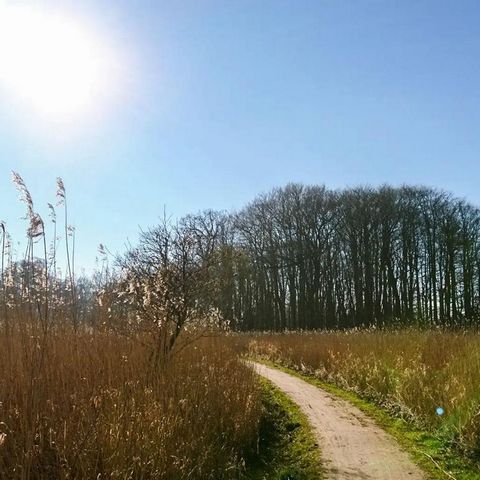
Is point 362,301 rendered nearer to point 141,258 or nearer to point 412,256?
point 412,256

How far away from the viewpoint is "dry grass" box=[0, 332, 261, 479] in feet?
13.0

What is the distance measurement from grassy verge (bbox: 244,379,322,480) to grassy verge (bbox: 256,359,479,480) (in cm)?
110

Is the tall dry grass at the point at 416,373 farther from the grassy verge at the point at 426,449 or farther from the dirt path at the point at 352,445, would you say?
the dirt path at the point at 352,445

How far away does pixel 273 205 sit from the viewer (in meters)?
43.2

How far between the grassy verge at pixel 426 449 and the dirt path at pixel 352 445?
0.13 m

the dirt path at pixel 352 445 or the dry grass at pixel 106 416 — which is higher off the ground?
the dry grass at pixel 106 416

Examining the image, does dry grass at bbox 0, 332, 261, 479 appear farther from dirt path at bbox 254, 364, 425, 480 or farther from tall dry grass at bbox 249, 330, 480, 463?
tall dry grass at bbox 249, 330, 480, 463

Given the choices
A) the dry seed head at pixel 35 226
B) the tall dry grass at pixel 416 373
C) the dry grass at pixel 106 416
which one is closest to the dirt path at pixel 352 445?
the tall dry grass at pixel 416 373

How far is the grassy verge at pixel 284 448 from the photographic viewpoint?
5.80 metres

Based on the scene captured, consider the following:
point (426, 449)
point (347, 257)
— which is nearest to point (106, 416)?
point (426, 449)

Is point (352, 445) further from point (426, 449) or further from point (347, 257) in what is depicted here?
point (347, 257)

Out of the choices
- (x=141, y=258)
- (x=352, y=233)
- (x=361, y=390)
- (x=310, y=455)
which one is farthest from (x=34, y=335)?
(x=352, y=233)

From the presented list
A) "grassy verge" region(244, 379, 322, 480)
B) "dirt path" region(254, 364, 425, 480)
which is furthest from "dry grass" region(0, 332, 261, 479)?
"dirt path" region(254, 364, 425, 480)

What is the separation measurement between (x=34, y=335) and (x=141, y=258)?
14.9ft
